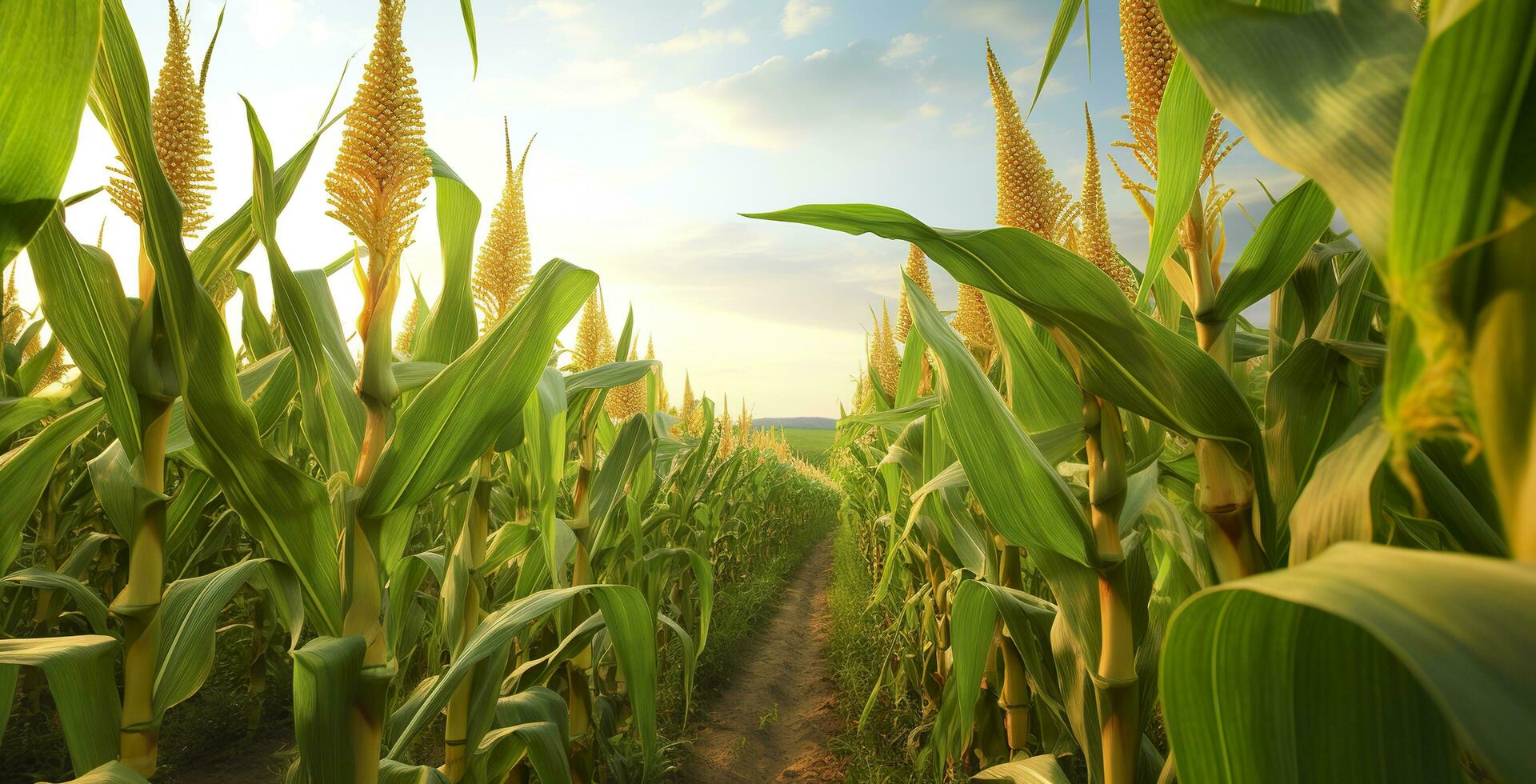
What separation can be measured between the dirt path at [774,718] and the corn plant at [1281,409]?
2.36m

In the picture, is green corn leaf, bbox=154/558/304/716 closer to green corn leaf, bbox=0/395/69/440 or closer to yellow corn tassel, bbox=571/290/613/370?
green corn leaf, bbox=0/395/69/440

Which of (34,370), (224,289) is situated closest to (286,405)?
(224,289)

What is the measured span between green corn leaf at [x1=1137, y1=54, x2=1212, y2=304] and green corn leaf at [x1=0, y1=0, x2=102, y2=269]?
1097 millimetres

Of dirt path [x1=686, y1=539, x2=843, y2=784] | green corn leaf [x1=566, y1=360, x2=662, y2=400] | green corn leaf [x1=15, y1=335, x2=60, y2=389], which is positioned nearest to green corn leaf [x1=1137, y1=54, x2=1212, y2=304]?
green corn leaf [x1=566, y1=360, x2=662, y2=400]

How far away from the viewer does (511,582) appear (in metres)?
2.57

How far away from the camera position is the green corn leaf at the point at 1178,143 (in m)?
0.81

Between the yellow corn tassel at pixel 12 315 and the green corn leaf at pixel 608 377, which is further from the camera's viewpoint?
the yellow corn tassel at pixel 12 315

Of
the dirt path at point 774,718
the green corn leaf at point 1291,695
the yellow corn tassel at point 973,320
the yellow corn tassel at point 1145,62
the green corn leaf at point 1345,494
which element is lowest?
the dirt path at point 774,718

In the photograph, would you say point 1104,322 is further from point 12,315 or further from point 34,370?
point 12,315

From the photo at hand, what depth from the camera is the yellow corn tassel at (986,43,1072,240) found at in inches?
47.4

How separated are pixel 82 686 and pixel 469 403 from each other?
774 millimetres

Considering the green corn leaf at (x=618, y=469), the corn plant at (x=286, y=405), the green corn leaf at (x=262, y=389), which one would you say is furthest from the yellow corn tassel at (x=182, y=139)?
the green corn leaf at (x=618, y=469)

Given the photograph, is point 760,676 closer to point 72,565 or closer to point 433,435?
point 72,565

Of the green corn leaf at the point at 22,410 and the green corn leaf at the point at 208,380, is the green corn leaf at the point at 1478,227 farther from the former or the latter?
the green corn leaf at the point at 22,410
